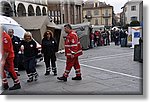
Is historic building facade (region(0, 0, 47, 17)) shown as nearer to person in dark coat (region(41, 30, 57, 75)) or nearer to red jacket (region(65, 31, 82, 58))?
person in dark coat (region(41, 30, 57, 75))

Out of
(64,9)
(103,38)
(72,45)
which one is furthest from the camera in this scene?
(103,38)

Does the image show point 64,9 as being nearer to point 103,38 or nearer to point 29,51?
point 103,38

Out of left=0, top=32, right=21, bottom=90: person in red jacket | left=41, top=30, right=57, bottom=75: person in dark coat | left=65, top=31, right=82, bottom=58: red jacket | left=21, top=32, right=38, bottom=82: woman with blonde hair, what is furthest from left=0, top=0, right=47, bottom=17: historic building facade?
left=65, top=31, right=82, bottom=58: red jacket

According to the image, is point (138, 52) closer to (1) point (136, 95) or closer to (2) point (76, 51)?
(2) point (76, 51)

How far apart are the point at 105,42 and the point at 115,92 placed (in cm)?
1865

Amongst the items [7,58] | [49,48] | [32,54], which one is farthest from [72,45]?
[7,58]

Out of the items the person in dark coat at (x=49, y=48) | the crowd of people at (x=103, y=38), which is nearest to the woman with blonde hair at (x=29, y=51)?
the person in dark coat at (x=49, y=48)

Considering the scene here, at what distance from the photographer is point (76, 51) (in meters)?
7.41

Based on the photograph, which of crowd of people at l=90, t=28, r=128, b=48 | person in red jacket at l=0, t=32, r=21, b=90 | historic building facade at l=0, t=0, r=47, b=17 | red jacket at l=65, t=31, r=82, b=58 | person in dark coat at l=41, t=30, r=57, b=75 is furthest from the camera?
crowd of people at l=90, t=28, r=128, b=48

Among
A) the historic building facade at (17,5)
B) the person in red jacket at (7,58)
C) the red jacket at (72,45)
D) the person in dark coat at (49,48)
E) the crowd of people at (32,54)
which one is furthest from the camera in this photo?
the historic building facade at (17,5)

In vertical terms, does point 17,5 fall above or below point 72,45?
above

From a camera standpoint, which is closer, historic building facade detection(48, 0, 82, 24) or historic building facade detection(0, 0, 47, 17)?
historic building facade detection(0, 0, 47, 17)

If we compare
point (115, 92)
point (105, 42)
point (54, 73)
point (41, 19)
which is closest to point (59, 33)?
point (41, 19)

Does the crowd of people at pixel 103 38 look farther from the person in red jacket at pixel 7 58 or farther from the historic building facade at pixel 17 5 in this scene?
the person in red jacket at pixel 7 58
